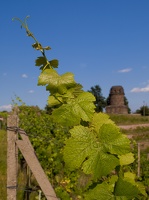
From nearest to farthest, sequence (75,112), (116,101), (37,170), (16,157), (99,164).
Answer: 1. (99,164)
2. (75,112)
3. (37,170)
4. (16,157)
5. (116,101)

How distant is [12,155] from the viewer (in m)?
2.57

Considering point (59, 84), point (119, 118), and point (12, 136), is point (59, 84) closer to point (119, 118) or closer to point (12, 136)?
point (12, 136)

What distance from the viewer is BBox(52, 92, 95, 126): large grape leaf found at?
1196mm

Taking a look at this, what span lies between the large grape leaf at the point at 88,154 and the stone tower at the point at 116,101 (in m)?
42.3

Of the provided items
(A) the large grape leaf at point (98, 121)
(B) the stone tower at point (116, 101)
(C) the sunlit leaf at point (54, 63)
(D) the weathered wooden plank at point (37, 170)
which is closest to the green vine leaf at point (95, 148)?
(A) the large grape leaf at point (98, 121)

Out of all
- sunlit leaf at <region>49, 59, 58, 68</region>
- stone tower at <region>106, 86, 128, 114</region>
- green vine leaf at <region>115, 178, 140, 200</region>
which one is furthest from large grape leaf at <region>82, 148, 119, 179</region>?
stone tower at <region>106, 86, 128, 114</region>

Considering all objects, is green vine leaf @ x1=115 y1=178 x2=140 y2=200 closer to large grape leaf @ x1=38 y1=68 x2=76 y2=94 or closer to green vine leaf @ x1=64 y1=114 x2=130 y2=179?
green vine leaf @ x1=64 y1=114 x2=130 y2=179

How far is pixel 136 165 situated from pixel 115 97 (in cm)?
3699

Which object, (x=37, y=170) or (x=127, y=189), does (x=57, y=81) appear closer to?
(x=127, y=189)

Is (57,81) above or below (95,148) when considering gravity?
above

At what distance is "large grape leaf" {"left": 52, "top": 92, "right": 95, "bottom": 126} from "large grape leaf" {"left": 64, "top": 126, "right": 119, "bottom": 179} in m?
0.05

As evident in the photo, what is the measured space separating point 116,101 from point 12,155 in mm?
42091

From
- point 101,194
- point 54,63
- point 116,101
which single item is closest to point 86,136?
point 101,194

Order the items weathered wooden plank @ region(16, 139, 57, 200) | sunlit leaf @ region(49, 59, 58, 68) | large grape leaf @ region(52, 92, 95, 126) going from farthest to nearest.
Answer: weathered wooden plank @ region(16, 139, 57, 200) < sunlit leaf @ region(49, 59, 58, 68) < large grape leaf @ region(52, 92, 95, 126)
